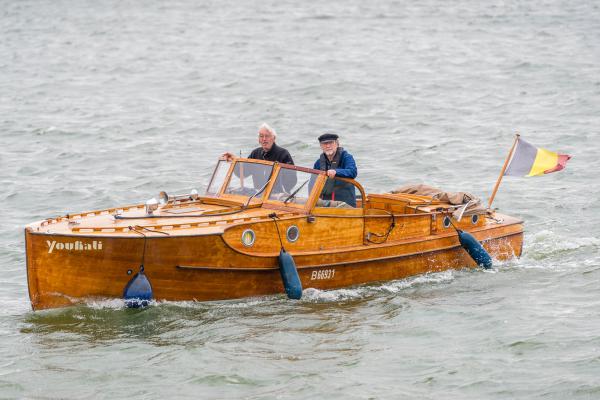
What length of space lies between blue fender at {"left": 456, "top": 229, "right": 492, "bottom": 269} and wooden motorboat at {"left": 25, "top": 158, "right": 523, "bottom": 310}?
0.70 feet

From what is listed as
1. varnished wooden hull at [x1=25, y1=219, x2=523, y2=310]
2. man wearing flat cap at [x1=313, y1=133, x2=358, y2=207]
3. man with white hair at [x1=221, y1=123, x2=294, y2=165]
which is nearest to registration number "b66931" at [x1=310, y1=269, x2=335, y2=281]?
varnished wooden hull at [x1=25, y1=219, x2=523, y2=310]

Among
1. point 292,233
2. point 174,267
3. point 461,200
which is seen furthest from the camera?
point 461,200

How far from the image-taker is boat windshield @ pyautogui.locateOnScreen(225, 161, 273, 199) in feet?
50.4

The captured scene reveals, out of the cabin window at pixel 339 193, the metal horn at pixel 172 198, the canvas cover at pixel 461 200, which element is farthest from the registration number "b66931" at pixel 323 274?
the canvas cover at pixel 461 200

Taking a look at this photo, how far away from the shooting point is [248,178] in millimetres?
15555

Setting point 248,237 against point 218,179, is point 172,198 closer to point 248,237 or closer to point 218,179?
point 218,179

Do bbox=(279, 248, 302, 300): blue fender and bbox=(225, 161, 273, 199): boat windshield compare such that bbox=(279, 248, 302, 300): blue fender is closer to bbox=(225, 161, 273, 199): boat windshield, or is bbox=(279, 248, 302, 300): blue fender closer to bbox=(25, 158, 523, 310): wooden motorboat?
bbox=(25, 158, 523, 310): wooden motorboat

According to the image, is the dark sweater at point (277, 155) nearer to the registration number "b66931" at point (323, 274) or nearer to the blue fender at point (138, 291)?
the registration number "b66931" at point (323, 274)

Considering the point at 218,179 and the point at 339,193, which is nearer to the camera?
the point at 339,193

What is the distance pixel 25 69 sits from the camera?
4259 cm

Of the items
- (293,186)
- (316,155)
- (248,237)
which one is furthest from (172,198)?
(316,155)

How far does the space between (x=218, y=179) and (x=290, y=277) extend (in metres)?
2.51

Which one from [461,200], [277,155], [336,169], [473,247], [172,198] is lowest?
[473,247]

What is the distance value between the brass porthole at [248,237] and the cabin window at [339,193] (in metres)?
Answer: 1.48
